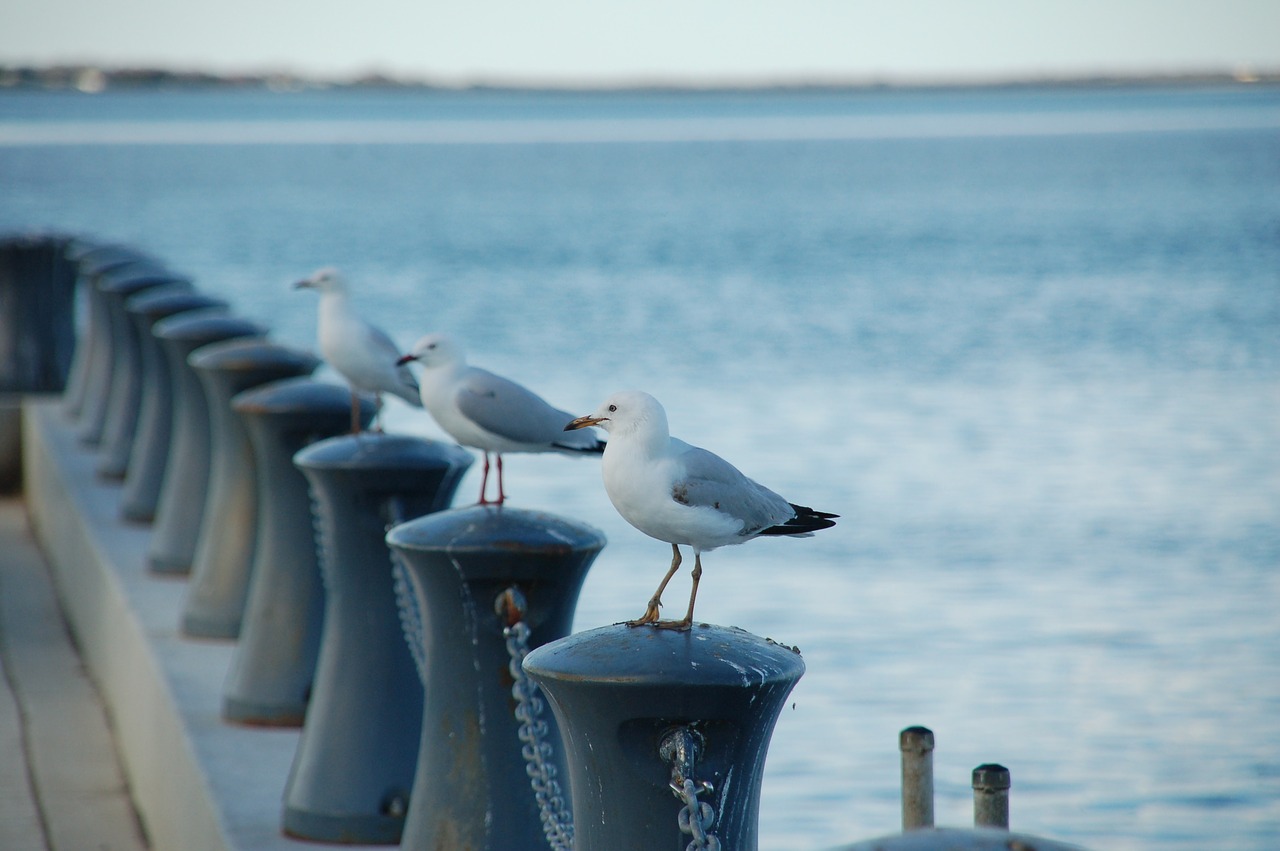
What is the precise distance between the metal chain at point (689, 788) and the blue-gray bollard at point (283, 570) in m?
2.92

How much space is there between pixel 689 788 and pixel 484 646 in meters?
1.20

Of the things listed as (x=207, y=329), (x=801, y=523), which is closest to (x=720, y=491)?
(x=801, y=523)

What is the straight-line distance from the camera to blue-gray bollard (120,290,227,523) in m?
9.27

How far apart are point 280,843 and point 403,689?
20.8 inches

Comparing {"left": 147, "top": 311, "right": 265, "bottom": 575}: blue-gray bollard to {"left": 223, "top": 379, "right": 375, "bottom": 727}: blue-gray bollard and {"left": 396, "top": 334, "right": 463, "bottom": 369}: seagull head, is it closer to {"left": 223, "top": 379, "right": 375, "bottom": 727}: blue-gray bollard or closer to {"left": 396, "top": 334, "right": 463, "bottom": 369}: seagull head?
{"left": 223, "top": 379, "right": 375, "bottom": 727}: blue-gray bollard

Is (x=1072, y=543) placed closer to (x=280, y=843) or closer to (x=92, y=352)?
(x=92, y=352)

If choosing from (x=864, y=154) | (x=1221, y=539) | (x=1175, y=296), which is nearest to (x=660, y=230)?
(x=1175, y=296)

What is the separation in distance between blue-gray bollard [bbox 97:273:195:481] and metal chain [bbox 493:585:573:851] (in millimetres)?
6549

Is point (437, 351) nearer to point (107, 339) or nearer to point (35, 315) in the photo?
point (107, 339)

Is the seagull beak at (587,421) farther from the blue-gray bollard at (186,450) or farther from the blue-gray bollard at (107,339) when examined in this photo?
the blue-gray bollard at (107,339)

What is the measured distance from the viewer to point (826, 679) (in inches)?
418

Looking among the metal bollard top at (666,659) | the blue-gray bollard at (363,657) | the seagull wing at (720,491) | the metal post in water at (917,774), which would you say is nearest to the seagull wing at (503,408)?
the blue-gray bollard at (363,657)

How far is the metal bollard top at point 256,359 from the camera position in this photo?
7.27 meters

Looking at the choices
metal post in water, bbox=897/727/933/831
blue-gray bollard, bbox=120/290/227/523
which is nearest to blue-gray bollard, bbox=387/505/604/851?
metal post in water, bbox=897/727/933/831
